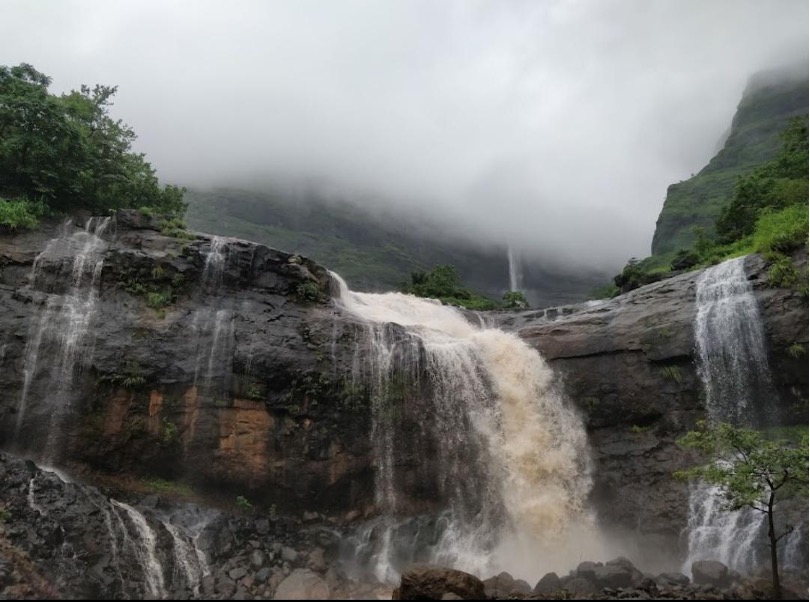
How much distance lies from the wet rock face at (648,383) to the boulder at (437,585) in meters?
8.24

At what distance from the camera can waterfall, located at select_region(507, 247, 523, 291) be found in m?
90.2

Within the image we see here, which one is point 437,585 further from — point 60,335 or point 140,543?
point 60,335

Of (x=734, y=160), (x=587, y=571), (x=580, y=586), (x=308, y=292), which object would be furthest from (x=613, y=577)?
(x=734, y=160)

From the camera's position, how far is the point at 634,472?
1859 centimetres

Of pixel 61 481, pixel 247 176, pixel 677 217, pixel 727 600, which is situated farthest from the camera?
pixel 247 176

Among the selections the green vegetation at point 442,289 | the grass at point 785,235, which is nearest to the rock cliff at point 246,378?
the grass at point 785,235

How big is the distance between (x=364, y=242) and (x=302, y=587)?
234 feet

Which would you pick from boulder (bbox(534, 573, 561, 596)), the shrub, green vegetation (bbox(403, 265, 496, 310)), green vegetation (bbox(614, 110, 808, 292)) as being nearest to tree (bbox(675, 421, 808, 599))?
boulder (bbox(534, 573, 561, 596))

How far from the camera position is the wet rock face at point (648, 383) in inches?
693

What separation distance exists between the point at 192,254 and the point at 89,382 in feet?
20.6

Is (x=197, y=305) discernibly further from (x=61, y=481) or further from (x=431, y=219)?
(x=431, y=219)

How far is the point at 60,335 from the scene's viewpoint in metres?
17.4

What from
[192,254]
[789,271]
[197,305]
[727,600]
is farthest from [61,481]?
[789,271]

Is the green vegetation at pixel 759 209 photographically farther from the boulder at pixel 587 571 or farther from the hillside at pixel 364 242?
the hillside at pixel 364 242
